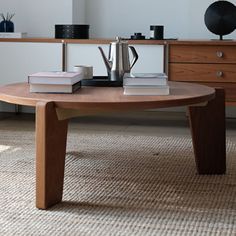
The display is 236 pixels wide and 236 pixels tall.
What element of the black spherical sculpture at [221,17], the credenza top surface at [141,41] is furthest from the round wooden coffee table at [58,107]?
the black spherical sculpture at [221,17]

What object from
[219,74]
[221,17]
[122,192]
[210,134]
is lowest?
[122,192]

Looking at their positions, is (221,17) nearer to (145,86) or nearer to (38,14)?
(38,14)

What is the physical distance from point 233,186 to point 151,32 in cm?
180

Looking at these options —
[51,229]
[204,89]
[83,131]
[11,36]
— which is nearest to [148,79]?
[204,89]

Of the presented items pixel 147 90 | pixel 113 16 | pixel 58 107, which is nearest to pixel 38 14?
pixel 113 16

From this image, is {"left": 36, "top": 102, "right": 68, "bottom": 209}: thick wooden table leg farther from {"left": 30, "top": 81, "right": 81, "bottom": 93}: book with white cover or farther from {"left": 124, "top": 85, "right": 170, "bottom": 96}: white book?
{"left": 124, "top": 85, "right": 170, "bottom": 96}: white book

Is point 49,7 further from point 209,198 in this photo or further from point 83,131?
point 209,198

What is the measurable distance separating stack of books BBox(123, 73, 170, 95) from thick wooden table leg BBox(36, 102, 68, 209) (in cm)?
32

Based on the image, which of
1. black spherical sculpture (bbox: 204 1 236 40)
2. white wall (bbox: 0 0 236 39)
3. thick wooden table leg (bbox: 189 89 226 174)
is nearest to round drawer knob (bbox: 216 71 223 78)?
black spherical sculpture (bbox: 204 1 236 40)

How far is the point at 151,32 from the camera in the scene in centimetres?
400

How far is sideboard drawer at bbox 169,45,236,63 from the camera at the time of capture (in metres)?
3.74

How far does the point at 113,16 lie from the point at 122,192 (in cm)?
234

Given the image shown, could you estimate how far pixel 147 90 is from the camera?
7.56ft

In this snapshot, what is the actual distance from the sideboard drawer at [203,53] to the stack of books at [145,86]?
148cm
